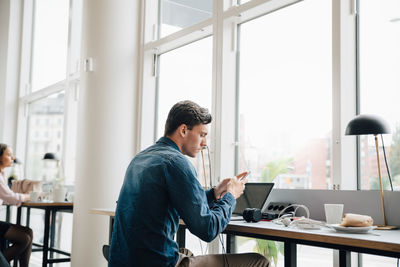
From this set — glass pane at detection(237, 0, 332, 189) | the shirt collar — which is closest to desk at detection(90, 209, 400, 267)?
the shirt collar

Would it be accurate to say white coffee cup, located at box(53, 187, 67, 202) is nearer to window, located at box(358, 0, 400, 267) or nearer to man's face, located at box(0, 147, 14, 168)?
man's face, located at box(0, 147, 14, 168)

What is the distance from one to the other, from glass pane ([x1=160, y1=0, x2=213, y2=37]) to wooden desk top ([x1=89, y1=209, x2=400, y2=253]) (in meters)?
2.20

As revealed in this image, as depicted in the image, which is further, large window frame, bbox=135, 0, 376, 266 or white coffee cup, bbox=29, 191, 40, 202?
white coffee cup, bbox=29, 191, 40, 202

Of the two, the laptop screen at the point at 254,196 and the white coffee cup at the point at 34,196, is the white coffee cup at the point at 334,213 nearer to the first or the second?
the laptop screen at the point at 254,196

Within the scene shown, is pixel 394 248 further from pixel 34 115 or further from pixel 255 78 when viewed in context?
pixel 34 115

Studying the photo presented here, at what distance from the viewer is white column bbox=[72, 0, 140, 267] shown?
3.98 meters

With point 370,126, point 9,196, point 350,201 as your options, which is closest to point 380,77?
point 370,126

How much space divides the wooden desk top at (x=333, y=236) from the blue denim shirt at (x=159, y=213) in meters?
0.28

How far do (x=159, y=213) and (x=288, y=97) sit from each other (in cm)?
168

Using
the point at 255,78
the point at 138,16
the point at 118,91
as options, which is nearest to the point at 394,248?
the point at 255,78

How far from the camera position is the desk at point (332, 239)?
1529 millimetres

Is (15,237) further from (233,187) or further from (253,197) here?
(233,187)

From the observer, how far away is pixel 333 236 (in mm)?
1677

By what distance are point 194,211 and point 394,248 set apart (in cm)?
69
